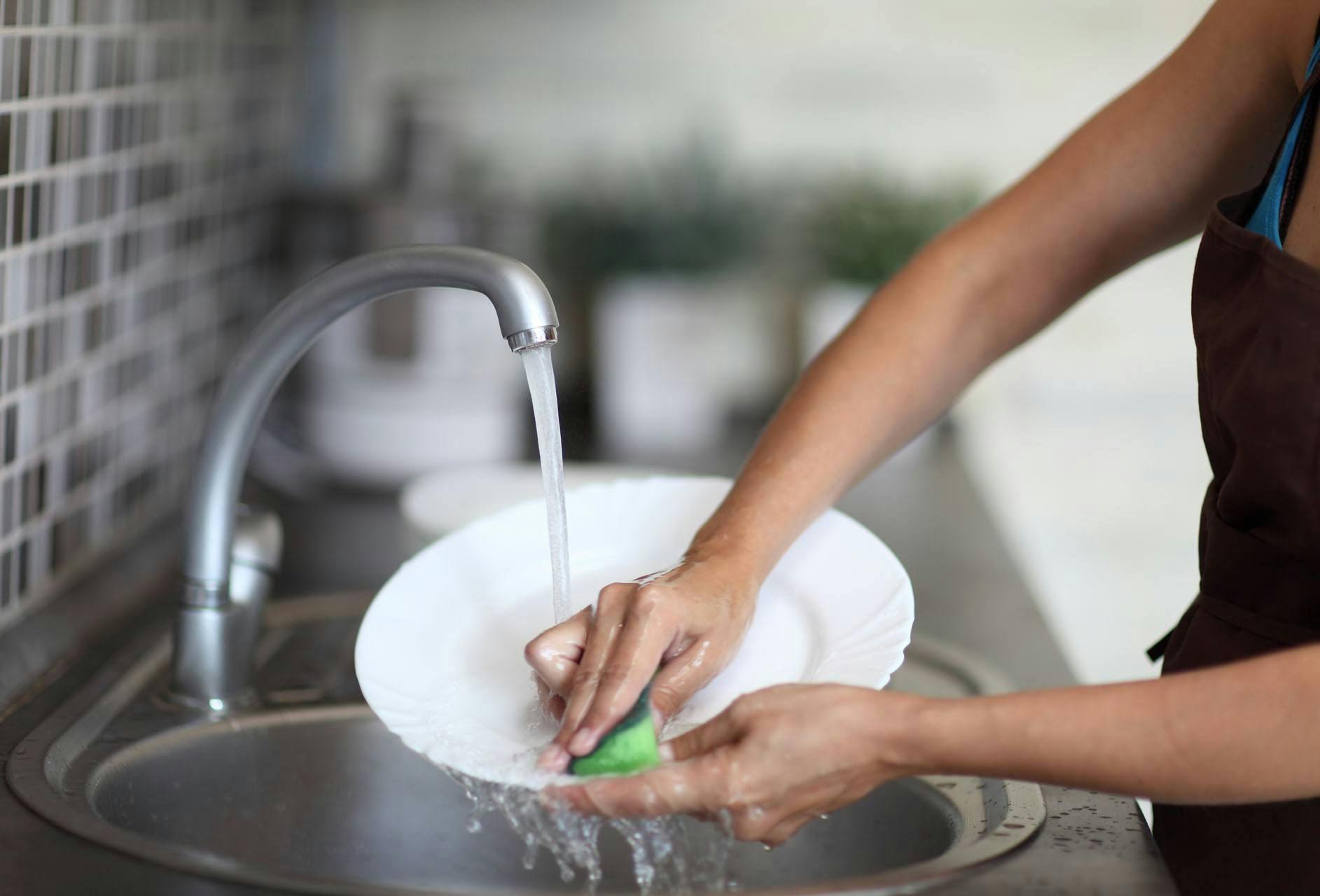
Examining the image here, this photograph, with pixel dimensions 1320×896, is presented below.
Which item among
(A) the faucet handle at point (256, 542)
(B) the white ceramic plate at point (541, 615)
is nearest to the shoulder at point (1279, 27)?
(B) the white ceramic plate at point (541, 615)

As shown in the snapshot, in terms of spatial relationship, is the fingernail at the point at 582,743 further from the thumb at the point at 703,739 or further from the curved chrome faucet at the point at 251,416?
the curved chrome faucet at the point at 251,416

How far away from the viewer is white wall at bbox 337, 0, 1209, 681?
Answer: 187 centimetres

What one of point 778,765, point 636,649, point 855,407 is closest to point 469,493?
point 855,407

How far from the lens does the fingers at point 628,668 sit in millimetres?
620

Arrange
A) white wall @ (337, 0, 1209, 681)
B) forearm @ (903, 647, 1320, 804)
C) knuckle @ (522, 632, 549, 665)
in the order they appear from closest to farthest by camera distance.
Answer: forearm @ (903, 647, 1320, 804)
knuckle @ (522, 632, 549, 665)
white wall @ (337, 0, 1209, 681)

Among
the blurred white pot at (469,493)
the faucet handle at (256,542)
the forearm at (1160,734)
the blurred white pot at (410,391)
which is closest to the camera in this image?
the forearm at (1160,734)

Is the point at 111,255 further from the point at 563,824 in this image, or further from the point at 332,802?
the point at 563,824

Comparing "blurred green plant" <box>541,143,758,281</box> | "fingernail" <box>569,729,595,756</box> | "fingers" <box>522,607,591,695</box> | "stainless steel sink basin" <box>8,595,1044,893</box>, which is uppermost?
"blurred green plant" <box>541,143,758,281</box>

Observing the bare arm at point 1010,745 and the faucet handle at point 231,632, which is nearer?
the bare arm at point 1010,745

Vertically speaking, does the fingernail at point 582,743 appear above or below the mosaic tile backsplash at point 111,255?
below

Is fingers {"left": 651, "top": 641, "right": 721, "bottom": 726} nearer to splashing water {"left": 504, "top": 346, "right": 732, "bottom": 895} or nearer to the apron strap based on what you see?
splashing water {"left": 504, "top": 346, "right": 732, "bottom": 895}

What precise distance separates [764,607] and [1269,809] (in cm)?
29

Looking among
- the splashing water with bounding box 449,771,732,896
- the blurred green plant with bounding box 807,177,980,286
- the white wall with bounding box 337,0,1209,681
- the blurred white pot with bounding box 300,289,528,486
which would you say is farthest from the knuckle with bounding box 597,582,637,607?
the white wall with bounding box 337,0,1209,681

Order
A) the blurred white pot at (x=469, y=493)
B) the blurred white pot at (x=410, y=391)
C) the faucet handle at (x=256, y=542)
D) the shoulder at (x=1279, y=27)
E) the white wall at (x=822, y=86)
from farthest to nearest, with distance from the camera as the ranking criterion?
1. the white wall at (x=822, y=86)
2. the blurred white pot at (x=410, y=391)
3. the blurred white pot at (x=469, y=493)
4. the faucet handle at (x=256, y=542)
5. the shoulder at (x=1279, y=27)
